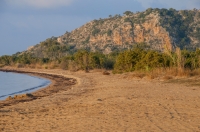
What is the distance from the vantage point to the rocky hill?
77.9 metres

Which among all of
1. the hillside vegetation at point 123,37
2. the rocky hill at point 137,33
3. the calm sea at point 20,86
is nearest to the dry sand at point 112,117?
the calm sea at point 20,86

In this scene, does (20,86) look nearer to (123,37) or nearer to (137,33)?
(123,37)

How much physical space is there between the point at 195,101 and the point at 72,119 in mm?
5480

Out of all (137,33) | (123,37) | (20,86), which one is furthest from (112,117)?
(123,37)

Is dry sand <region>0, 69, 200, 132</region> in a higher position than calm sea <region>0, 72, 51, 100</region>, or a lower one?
higher

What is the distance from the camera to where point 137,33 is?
8644 cm

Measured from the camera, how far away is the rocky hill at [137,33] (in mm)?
77938

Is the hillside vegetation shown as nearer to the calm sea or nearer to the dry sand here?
the calm sea

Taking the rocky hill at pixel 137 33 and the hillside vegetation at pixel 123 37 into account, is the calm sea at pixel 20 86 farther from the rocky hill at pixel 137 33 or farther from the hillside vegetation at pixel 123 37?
the rocky hill at pixel 137 33

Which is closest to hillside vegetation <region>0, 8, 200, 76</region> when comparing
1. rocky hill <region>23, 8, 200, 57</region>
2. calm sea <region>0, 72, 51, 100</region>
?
rocky hill <region>23, 8, 200, 57</region>

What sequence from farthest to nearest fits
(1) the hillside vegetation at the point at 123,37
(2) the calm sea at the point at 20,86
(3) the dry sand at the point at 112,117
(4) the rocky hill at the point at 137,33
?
(4) the rocky hill at the point at 137,33
(1) the hillside vegetation at the point at 123,37
(2) the calm sea at the point at 20,86
(3) the dry sand at the point at 112,117

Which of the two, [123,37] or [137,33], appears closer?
[137,33]

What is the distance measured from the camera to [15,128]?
9.18m

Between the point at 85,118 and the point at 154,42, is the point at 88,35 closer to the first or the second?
the point at 154,42
